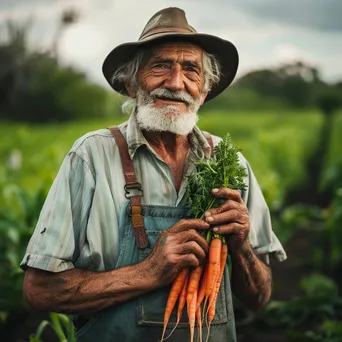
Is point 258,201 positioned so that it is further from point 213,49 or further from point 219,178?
point 213,49

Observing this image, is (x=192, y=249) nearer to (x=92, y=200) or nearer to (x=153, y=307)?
(x=153, y=307)

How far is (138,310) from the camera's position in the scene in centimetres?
231

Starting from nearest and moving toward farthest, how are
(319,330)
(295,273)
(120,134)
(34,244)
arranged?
(34,244)
(120,134)
(319,330)
(295,273)

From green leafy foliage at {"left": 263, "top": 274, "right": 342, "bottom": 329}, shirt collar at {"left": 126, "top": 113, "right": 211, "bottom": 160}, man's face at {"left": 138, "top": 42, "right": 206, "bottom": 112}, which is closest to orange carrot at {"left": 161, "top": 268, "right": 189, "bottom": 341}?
shirt collar at {"left": 126, "top": 113, "right": 211, "bottom": 160}

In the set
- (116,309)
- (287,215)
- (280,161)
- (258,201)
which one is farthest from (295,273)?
(280,161)

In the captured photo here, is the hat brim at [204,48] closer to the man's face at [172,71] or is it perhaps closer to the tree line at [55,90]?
the man's face at [172,71]

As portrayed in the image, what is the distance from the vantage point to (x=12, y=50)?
923 inches

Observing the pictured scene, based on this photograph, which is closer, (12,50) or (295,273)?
(295,273)

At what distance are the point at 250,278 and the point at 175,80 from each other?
2.87 feet

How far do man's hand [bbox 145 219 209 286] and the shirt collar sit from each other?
0.36 meters

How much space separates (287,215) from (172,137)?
3.70 metres

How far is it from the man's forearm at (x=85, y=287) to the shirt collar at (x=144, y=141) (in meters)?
0.47

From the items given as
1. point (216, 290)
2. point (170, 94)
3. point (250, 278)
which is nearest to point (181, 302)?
point (216, 290)

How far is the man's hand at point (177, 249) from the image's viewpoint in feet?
7.36
